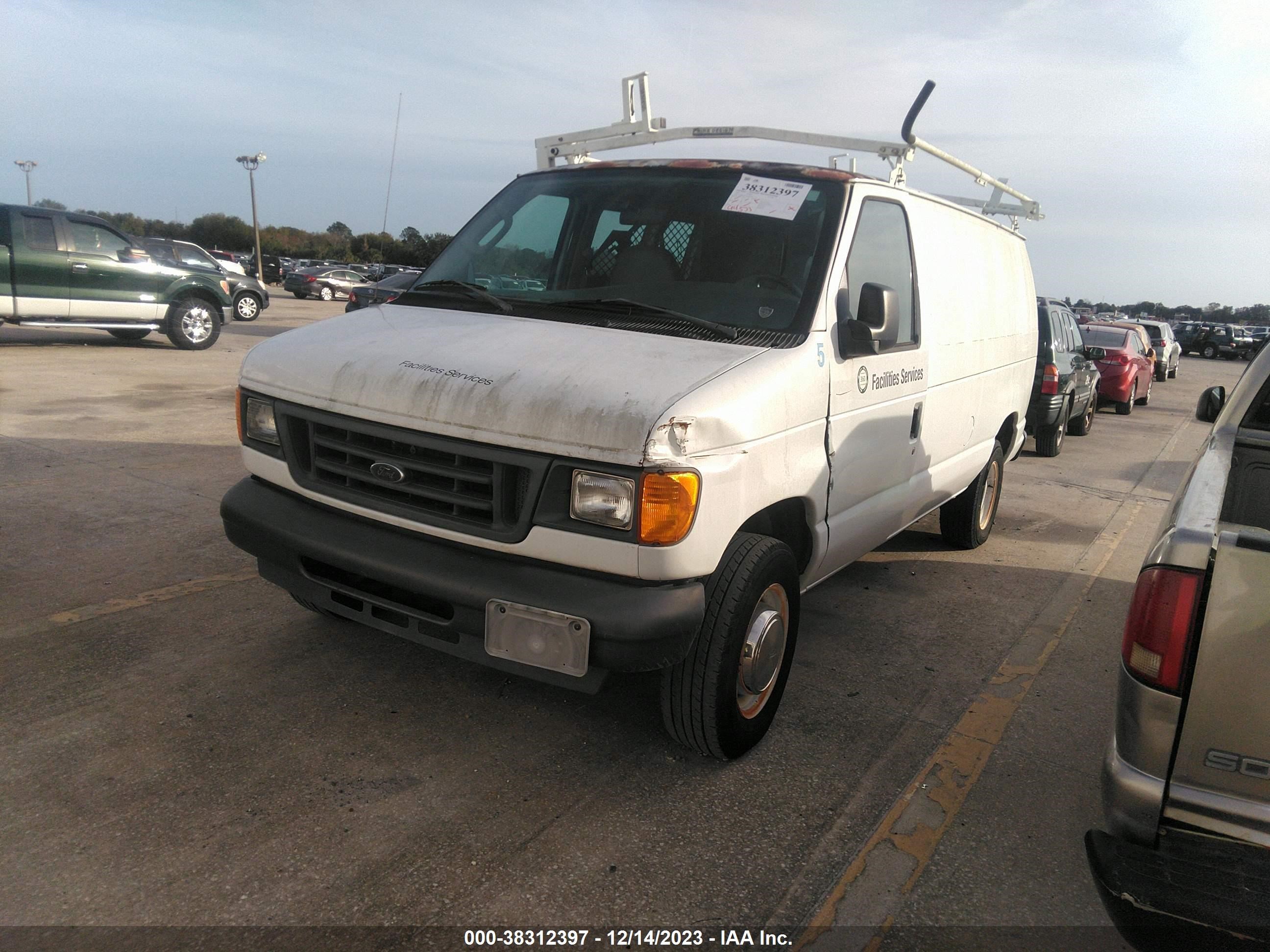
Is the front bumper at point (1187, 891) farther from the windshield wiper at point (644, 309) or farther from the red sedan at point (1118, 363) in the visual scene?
the red sedan at point (1118, 363)

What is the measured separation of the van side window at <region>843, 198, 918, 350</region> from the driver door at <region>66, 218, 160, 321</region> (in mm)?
13112

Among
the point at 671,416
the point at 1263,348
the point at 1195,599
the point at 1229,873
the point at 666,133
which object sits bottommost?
the point at 1229,873

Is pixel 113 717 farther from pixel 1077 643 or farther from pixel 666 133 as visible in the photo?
pixel 1077 643

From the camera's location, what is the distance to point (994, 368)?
579cm

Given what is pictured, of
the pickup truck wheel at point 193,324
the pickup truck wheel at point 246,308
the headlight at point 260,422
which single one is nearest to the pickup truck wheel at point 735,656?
the headlight at point 260,422

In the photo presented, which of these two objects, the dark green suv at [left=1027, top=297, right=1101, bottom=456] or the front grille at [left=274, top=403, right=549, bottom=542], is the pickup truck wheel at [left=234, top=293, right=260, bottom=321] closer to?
the dark green suv at [left=1027, top=297, right=1101, bottom=456]

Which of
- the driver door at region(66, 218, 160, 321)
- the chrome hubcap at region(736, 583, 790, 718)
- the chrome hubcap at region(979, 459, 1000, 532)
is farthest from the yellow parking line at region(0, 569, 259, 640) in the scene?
the driver door at region(66, 218, 160, 321)

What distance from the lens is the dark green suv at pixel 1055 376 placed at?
1051 cm

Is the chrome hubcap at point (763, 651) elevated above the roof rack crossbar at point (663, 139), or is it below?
below

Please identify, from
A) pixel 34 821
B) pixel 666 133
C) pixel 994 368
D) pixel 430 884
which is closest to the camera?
pixel 430 884

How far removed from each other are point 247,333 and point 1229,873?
2038 centimetres

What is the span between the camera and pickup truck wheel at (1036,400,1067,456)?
10.8 metres

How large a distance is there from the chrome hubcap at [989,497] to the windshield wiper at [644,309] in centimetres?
354

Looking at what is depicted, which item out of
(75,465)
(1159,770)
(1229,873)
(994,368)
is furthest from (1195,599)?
(75,465)
